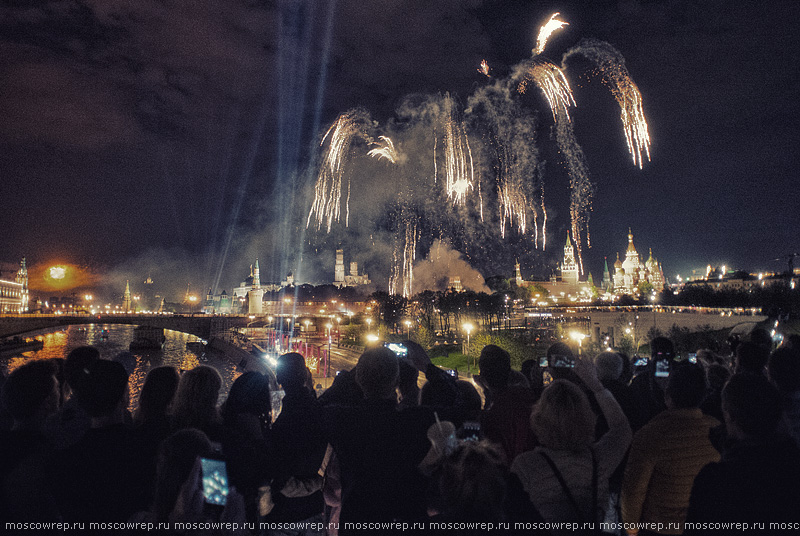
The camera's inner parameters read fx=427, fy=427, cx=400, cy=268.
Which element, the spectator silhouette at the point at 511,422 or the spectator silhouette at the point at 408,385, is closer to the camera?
the spectator silhouette at the point at 511,422

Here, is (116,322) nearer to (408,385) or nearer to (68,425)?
(68,425)

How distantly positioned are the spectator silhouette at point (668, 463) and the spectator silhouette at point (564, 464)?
77 cm

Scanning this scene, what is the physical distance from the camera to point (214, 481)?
2580 millimetres

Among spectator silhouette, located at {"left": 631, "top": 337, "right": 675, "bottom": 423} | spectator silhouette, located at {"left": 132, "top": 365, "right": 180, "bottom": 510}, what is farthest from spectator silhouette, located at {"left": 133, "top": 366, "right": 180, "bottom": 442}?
spectator silhouette, located at {"left": 631, "top": 337, "right": 675, "bottom": 423}

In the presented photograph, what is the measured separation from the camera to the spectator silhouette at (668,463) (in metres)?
3.27

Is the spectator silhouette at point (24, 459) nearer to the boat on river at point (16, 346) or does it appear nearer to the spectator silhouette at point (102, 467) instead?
the spectator silhouette at point (102, 467)

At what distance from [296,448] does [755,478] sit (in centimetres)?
322

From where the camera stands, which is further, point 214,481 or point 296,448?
point 296,448

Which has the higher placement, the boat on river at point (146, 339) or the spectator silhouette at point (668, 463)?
the spectator silhouette at point (668, 463)

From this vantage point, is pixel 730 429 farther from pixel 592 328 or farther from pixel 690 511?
pixel 592 328

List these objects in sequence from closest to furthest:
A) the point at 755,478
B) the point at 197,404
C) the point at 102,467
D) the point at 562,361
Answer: the point at 755,478
the point at 102,467
the point at 197,404
the point at 562,361

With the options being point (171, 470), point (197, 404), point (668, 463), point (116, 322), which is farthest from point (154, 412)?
point (116, 322)

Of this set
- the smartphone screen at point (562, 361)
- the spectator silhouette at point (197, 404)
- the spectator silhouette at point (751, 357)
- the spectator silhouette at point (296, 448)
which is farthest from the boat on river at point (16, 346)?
the spectator silhouette at point (751, 357)

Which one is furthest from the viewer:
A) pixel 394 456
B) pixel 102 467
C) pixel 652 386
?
pixel 652 386
